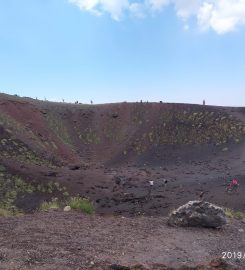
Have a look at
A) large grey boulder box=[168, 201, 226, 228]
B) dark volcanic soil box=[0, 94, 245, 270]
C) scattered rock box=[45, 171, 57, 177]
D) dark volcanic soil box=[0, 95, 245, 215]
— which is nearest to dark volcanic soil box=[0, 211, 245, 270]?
dark volcanic soil box=[0, 94, 245, 270]

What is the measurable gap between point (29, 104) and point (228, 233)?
39.1 meters

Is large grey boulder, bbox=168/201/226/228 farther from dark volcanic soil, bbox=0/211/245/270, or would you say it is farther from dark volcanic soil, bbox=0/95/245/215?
dark volcanic soil, bbox=0/95/245/215

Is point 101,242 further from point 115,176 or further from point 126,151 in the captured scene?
point 126,151

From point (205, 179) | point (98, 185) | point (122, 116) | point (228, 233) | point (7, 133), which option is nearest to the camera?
point (228, 233)

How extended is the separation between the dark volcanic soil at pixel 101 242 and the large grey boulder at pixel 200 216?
0.23m

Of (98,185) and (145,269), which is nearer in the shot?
(145,269)

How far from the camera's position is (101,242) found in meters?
8.24

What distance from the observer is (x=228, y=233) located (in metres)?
10.2

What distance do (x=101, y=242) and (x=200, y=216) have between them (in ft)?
10.3

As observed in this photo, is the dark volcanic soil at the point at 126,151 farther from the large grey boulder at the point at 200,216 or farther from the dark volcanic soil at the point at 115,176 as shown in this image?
the large grey boulder at the point at 200,216

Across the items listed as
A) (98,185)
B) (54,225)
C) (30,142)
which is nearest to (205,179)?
(98,185)

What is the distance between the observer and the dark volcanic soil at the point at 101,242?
6.81m

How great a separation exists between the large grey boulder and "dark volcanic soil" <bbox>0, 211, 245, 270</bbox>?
232mm

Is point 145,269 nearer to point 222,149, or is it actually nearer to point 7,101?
point 222,149
